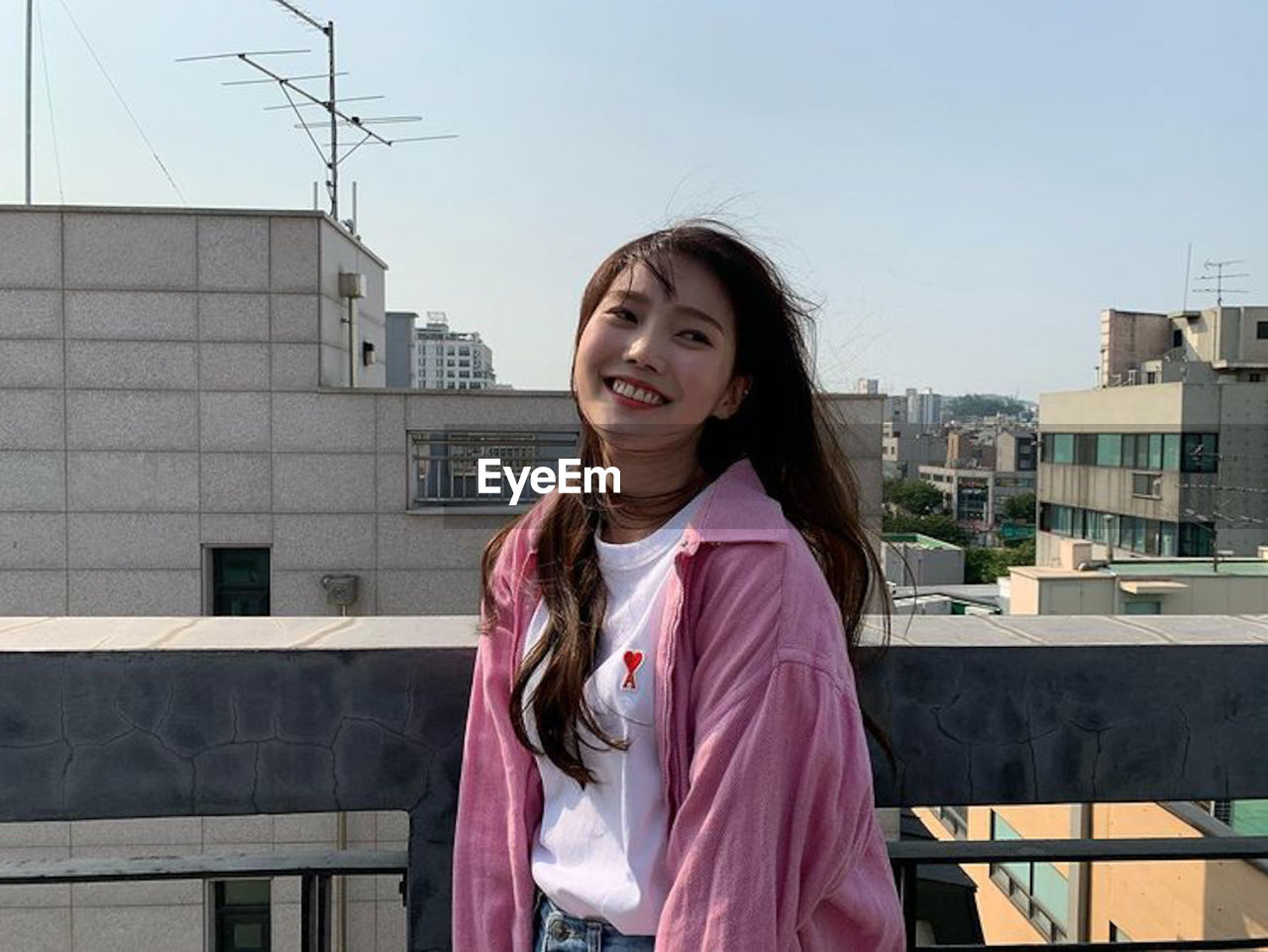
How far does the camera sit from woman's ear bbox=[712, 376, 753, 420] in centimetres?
104

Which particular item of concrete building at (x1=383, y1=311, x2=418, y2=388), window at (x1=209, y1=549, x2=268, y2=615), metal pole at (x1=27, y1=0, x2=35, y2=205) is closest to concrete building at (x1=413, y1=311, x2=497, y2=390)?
concrete building at (x1=383, y1=311, x2=418, y2=388)

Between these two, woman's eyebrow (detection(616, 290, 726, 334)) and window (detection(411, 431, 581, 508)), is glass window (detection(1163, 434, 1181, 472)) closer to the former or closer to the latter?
window (detection(411, 431, 581, 508))

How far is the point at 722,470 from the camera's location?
1.09 meters

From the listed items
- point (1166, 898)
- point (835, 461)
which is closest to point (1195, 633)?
point (835, 461)

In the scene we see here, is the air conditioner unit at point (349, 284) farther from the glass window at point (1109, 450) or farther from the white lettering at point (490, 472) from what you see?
the glass window at point (1109, 450)

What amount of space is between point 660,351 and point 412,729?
54 cm

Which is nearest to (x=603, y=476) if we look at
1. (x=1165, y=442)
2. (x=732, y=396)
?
(x=732, y=396)

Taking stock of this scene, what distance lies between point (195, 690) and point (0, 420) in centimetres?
847

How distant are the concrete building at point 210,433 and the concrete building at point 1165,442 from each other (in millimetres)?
17297

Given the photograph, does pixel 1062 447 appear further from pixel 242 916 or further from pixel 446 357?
pixel 242 916

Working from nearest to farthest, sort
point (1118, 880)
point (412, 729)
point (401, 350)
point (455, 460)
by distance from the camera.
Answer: point (412, 729) < point (1118, 880) < point (455, 460) < point (401, 350)

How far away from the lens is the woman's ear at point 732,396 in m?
1.04

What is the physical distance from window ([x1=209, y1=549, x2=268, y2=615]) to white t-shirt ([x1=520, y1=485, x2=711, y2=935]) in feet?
25.9

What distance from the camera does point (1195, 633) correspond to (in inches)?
51.5
